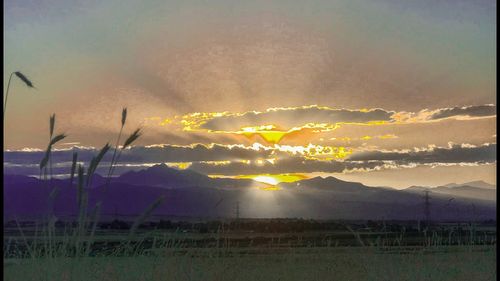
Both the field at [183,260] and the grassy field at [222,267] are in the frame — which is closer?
the field at [183,260]

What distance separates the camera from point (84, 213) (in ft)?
18.0

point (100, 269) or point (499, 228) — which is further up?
point (499, 228)

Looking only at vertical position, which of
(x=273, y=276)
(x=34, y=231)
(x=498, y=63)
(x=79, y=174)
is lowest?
(x=273, y=276)

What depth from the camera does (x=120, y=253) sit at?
26.4ft

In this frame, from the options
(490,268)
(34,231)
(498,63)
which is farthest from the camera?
(490,268)

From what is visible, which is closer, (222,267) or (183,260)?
(183,260)

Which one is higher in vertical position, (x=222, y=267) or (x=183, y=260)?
(x=183, y=260)

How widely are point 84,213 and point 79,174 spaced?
0.48 metres

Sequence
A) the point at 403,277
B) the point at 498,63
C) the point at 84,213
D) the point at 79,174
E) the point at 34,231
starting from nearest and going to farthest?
1. the point at 79,174
2. the point at 84,213
3. the point at 34,231
4. the point at 498,63
5. the point at 403,277

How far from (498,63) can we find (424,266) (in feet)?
10.0

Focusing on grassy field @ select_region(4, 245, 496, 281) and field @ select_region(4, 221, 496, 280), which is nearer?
field @ select_region(4, 221, 496, 280)

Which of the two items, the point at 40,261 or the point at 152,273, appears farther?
the point at 152,273

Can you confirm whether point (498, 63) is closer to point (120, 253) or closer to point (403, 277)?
point (403, 277)

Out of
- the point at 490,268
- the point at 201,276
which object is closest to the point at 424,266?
the point at 490,268
